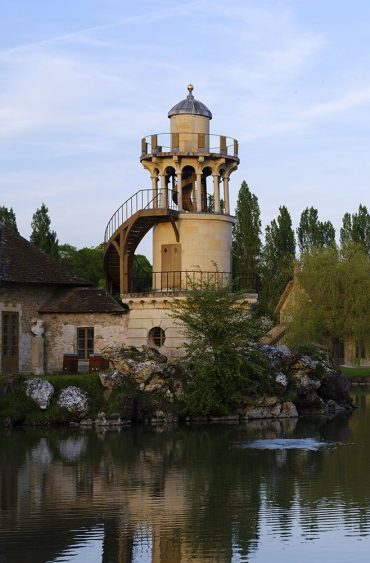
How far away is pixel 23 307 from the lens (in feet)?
159

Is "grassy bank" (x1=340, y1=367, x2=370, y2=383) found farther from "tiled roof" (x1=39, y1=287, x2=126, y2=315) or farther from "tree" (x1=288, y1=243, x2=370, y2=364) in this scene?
"tiled roof" (x1=39, y1=287, x2=126, y2=315)

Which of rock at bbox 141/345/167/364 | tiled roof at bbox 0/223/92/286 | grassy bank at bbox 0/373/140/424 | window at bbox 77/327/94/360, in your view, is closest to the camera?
grassy bank at bbox 0/373/140/424

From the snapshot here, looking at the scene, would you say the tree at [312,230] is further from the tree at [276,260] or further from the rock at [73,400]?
the rock at [73,400]

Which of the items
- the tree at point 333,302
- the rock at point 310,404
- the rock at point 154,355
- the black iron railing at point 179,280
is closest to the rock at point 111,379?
the rock at point 154,355

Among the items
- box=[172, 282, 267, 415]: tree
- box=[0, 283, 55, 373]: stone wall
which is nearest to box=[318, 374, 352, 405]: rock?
box=[172, 282, 267, 415]: tree

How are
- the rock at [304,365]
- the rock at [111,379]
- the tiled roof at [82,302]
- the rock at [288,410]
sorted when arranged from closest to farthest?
1. the rock at [111,379]
2. the rock at [288,410]
3. the rock at [304,365]
4. the tiled roof at [82,302]

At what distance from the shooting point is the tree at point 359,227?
87.2m

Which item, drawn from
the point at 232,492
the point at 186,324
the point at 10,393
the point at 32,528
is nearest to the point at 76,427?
the point at 10,393

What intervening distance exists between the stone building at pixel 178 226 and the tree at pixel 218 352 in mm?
4435

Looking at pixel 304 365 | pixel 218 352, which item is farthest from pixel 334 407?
pixel 218 352

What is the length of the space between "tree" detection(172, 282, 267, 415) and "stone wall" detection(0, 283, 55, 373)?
20.0 feet

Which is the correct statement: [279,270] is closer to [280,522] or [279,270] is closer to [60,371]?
[60,371]

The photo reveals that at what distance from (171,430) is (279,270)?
38316 mm

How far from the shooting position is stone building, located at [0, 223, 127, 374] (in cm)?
4794
